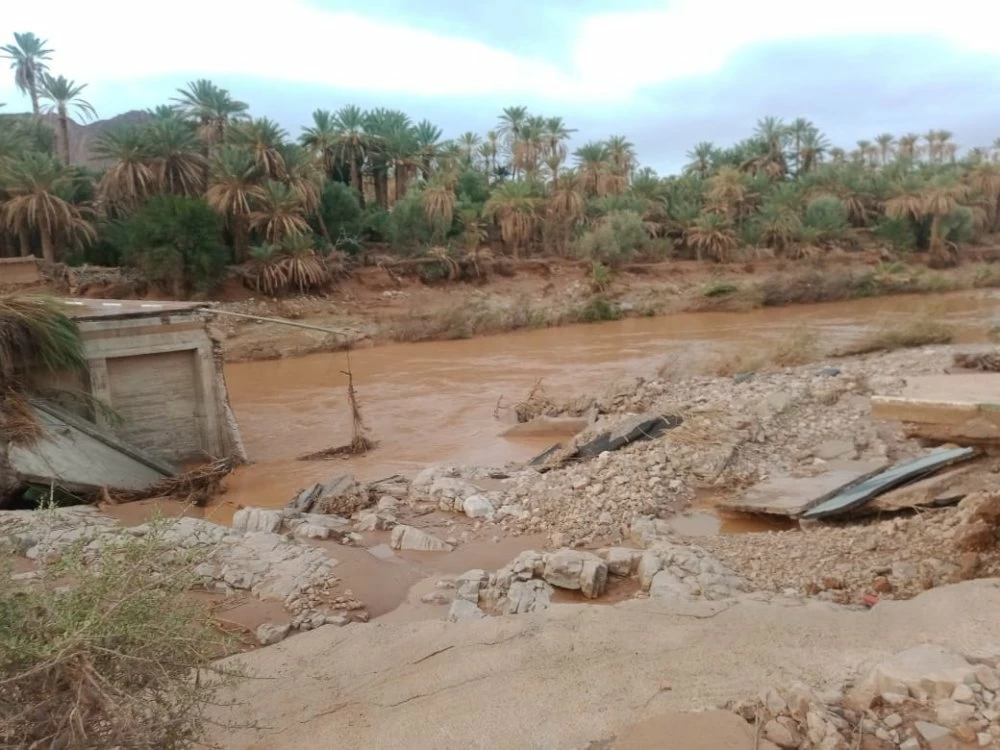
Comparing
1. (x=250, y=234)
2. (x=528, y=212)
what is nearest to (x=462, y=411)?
(x=250, y=234)

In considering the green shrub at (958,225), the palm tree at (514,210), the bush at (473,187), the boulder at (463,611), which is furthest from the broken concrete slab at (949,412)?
the green shrub at (958,225)

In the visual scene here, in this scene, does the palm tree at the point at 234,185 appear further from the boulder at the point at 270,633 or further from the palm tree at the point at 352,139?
the boulder at the point at 270,633

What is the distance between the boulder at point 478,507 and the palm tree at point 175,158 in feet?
88.8

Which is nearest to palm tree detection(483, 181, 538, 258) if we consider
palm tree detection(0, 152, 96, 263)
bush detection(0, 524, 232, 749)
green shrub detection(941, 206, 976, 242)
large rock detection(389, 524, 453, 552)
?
palm tree detection(0, 152, 96, 263)

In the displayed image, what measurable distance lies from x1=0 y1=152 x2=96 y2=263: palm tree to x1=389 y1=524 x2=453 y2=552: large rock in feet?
83.9

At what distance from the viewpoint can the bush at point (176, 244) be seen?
2856 centimetres

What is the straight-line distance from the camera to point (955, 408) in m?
4.91

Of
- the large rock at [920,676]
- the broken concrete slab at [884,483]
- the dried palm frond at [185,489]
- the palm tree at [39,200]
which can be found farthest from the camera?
the palm tree at [39,200]

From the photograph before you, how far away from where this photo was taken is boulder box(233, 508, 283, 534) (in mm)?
8188

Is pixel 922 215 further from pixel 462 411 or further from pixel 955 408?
pixel 955 408

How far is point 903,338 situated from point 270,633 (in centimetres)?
1849

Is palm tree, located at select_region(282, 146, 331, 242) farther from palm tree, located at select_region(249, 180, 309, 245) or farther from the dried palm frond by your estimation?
the dried palm frond

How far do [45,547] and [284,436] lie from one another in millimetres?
8745

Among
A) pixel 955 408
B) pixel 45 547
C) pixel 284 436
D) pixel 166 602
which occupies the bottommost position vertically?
pixel 284 436
